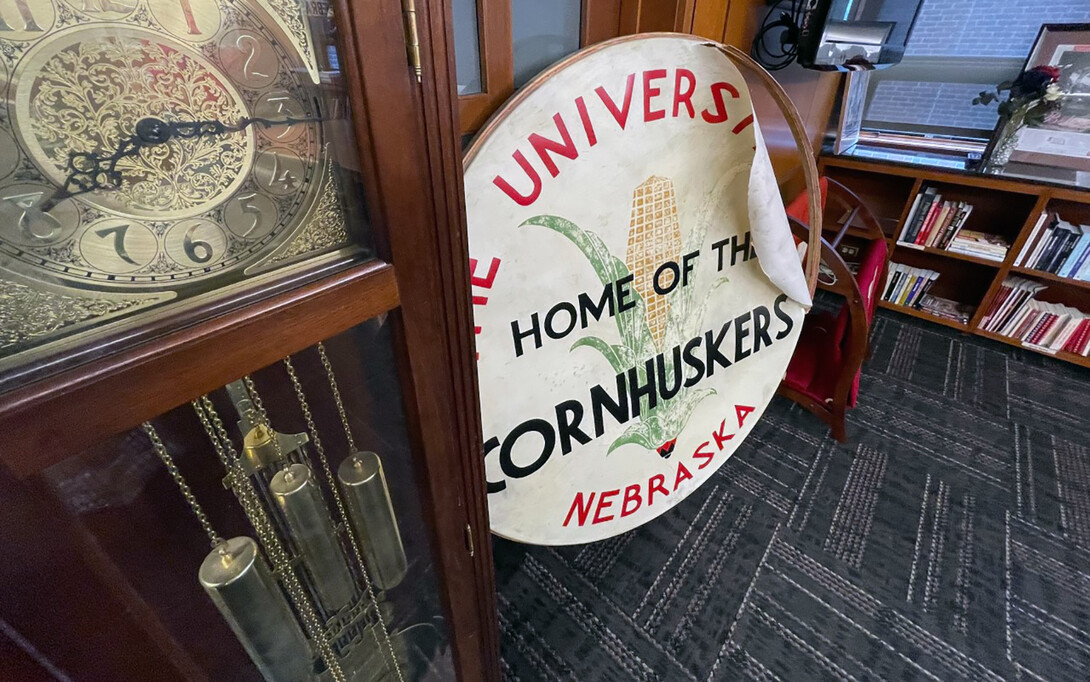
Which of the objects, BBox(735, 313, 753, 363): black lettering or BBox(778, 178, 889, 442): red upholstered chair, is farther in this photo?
BBox(778, 178, 889, 442): red upholstered chair

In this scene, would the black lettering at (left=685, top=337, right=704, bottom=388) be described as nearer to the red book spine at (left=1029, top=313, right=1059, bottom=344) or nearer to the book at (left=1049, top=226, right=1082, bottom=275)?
the book at (left=1049, top=226, right=1082, bottom=275)

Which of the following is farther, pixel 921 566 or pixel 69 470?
pixel 921 566

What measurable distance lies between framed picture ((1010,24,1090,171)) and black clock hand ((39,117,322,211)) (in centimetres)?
293

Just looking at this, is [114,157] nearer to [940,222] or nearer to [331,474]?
[331,474]

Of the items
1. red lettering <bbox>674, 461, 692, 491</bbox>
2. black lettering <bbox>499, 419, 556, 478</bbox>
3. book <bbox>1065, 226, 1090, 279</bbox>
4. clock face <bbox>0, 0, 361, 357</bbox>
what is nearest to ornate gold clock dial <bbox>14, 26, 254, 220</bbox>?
clock face <bbox>0, 0, 361, 357</bbox>

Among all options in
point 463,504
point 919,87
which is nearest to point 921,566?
point 463,504

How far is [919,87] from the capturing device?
2.66 m

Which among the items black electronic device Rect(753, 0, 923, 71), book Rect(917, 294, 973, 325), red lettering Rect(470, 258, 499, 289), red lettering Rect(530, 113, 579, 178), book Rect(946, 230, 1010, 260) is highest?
black electronic device Rect(753, 0, 923, 71)

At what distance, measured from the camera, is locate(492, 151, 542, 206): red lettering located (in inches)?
30.9

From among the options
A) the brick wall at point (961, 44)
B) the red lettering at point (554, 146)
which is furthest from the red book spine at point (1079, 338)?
the red lettering at point (554, 146)

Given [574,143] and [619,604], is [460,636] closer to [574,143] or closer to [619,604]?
[619,604]

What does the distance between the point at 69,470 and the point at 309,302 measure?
194mm

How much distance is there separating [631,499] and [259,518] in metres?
0.84

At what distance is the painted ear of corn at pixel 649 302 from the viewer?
3.23ft
